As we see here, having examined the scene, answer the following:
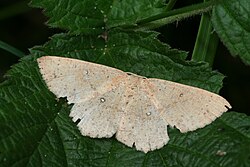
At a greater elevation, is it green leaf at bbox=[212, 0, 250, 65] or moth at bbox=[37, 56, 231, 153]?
green leaf at bbox=[212, 0, 250, 65]

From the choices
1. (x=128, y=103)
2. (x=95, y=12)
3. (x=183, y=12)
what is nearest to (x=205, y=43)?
(x=183, y=12)

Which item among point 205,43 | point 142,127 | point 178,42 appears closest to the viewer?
point 142,127

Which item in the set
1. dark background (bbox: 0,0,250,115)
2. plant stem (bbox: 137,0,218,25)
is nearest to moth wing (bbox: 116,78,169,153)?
plant stem (bbox: 137,0,218,25)

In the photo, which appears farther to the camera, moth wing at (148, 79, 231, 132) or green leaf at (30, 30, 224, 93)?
green leaf at (30, 30, 224, 93)

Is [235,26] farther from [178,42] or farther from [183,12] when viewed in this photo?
[178,42]

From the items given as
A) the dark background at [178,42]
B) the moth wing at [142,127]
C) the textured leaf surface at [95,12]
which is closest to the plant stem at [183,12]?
the textured leaf surface at [95,12]

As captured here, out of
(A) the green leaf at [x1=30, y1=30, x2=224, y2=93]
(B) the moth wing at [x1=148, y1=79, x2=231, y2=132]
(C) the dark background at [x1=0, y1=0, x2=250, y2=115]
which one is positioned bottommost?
(C) the dark background at [x1=0, y1=0, x2=250, y2=115]

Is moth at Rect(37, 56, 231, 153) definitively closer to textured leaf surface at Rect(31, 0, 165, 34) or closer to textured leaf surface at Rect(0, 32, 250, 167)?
textured leaf surface at Rect(0, 32, 250, 167)
